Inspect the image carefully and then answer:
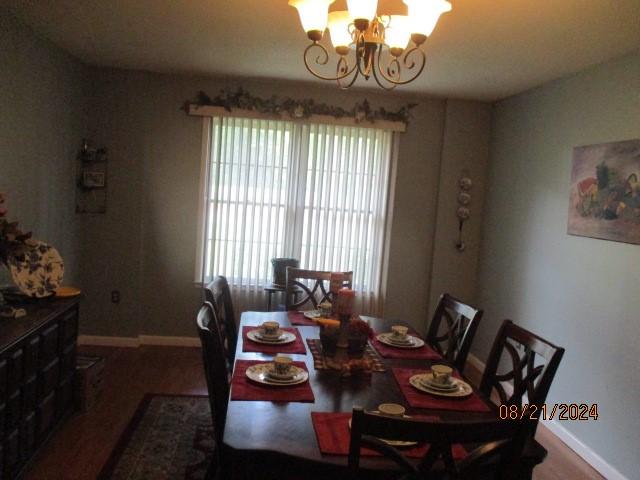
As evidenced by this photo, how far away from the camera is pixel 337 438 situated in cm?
144

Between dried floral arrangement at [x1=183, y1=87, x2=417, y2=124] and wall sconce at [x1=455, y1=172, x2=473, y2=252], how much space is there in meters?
0.93

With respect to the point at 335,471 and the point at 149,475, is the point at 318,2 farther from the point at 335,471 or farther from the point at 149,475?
the point at 149,475

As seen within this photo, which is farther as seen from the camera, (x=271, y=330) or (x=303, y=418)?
(x=271, y=330)

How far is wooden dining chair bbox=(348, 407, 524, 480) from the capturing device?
3.72 feet

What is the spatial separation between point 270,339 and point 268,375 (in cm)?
46

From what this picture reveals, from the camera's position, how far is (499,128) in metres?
4.35

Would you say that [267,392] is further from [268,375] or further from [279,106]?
[279,106]

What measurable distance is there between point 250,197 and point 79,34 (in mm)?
1709

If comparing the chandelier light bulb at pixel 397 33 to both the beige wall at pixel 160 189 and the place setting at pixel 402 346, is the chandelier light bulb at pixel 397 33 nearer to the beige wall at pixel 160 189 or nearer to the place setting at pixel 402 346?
the place setting at pixel 402 346

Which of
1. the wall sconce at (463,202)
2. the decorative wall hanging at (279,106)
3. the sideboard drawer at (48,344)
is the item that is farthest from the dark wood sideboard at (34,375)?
the wall sconce at (463,202)

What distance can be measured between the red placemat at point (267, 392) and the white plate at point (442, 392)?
0.40m

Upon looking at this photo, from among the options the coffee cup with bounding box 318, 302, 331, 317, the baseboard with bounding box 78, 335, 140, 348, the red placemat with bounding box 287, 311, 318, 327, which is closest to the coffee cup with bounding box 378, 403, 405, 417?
the red placemat with bounding box 287, 311, 318, 327

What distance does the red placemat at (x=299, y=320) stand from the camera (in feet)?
8.92

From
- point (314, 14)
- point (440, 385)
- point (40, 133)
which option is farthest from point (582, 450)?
point (40, 133)
